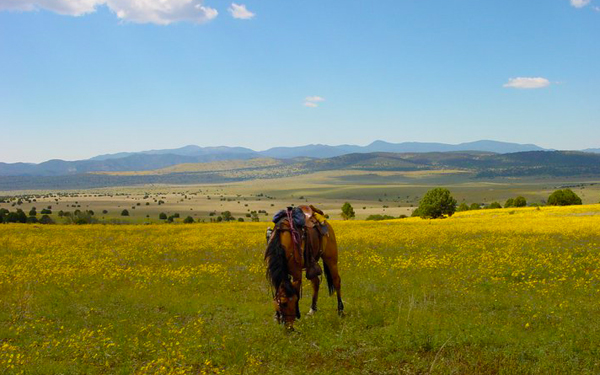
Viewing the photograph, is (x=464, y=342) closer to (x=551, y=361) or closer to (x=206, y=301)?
(x=551, y=361)

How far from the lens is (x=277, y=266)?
9.99 m

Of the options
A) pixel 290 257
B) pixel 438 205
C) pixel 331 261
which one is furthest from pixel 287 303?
pixel 438 205

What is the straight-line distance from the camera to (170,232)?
33.2 m

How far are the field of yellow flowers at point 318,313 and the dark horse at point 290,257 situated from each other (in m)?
0.58

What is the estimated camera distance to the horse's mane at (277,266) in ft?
32.5

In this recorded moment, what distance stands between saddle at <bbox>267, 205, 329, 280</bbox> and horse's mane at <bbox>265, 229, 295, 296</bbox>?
560 millimetres

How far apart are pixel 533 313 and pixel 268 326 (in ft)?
22.3

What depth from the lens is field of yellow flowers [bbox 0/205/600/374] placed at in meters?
8.36

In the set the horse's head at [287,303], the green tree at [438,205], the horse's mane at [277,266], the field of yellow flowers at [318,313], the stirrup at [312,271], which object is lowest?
the green tree at [438,205]

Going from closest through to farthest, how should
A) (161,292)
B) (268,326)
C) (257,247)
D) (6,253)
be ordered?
(268,326)
(161,292)
(6,253)
(257,247)

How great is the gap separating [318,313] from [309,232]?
2227mm

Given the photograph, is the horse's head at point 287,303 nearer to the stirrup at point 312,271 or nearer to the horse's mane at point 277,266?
the horse's mane at point 277,266

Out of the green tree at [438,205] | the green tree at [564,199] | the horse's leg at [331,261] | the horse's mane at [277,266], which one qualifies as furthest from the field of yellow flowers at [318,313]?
the green tree at [564,199]

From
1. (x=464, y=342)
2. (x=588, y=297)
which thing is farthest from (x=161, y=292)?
(x=588, y=297)
